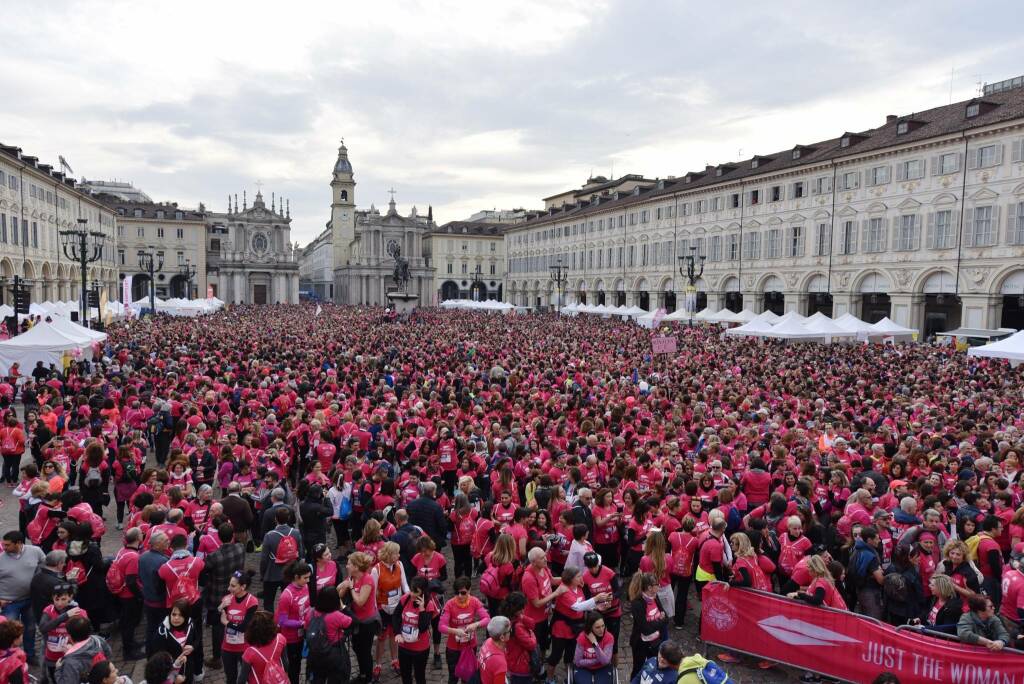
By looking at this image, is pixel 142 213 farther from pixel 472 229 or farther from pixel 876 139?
pixel 876 139

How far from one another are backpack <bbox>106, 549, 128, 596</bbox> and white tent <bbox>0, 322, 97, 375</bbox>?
17981 mm

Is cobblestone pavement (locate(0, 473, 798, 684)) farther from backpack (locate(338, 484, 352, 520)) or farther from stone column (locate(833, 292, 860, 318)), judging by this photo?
stone column (locate(833, 292, 860, 318))

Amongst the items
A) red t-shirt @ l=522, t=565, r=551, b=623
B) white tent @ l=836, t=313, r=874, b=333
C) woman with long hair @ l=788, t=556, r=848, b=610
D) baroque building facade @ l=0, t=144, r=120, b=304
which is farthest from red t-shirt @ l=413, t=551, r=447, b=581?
baroque building facade @ l=0, t=144, r=120, b=304

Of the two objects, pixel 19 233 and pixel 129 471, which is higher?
pixel 19 233

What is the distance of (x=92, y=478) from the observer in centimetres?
974

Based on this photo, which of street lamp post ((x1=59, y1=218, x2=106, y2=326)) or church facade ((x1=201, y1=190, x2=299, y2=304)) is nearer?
street lamp post ((x1=59, y1=218, x2=106, y2=326))

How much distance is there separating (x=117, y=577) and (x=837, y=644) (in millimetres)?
7598

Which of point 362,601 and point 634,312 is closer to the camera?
point 362,601

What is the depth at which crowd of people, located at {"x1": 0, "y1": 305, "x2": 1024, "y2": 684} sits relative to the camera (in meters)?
6.36

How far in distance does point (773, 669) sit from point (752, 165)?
173 ft

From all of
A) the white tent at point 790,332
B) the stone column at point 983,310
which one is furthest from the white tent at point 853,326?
the stone column at point 983,310

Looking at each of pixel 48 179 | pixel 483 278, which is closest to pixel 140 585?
pixel 48 179

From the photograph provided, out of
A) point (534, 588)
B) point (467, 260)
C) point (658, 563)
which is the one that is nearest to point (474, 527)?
point (534, 588)

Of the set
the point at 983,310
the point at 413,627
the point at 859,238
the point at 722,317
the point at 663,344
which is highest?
the point at 859,238
